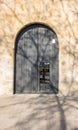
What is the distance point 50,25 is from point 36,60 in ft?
6.00

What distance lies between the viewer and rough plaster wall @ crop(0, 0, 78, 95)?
1056 centimetres

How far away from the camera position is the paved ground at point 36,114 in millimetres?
5852

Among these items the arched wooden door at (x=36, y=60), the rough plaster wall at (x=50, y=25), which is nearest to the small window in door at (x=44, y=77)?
the arched wooden door at (x=36, y=60)

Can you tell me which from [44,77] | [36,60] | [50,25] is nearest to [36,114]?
[44,77]

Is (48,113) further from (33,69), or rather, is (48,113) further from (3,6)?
(3,6)

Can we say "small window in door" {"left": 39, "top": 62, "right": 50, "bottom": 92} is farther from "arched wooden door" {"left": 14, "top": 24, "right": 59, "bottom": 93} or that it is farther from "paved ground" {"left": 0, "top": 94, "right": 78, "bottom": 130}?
"paved ground" {"left": 0, "top": 94, "right": 78, "bottom": 130}

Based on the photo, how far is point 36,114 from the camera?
700 centimetres

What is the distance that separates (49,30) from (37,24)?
66 centimetres

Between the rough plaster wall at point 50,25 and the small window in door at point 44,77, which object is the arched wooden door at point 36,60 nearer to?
the small window in door at point 44,77

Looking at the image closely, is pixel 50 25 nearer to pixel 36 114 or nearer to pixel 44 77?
A: pixel 44 77

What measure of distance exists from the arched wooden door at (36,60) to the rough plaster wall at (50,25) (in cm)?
34

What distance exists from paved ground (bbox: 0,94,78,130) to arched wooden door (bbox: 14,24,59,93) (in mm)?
1189

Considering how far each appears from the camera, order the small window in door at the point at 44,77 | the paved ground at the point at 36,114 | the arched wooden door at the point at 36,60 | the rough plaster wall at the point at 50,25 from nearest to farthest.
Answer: the paved ground at the point at 36,114, the rough plaster wall at the point at 50,25, the arched wooden door at the point at 36,60, the small window in door at the point at 44,77

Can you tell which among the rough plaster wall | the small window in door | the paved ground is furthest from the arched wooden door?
the paved ground
